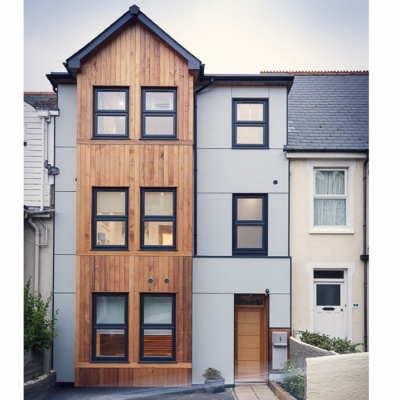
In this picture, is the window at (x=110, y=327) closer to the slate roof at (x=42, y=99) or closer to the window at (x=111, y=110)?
the window at (x=111, y=110)

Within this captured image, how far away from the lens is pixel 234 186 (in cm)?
782

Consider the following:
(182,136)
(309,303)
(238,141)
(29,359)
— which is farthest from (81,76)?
(309,303)

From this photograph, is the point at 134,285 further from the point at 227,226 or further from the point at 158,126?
the point at 158,126

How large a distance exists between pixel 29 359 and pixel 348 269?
18.4ft

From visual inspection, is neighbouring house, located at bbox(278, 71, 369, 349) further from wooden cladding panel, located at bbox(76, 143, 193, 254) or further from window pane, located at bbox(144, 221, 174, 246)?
window pane, located at bbox(144, 221, 174, 246)

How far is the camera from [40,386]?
6.74 m

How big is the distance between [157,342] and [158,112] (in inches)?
156

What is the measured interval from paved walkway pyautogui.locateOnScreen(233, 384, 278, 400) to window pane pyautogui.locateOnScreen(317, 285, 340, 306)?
180cm

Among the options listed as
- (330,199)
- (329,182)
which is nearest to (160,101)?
(329,182)

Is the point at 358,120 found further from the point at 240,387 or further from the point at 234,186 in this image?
the point at 240,387

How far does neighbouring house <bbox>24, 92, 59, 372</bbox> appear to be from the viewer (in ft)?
24.5

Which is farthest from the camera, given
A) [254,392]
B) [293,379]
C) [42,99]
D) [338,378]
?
[42,99]

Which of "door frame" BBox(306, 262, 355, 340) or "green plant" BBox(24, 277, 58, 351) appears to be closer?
"green plant" BBox(24, 277, 58, 351)

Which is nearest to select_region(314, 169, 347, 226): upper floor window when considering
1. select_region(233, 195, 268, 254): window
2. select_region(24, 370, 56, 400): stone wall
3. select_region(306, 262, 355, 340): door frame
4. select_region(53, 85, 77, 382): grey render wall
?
select_region(306, 262, 355, 340): door frame
